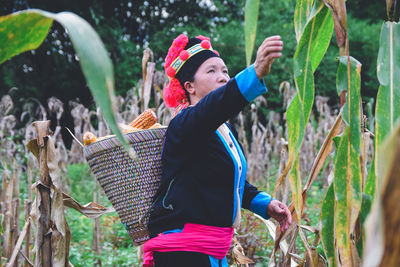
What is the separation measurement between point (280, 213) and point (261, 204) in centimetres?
12

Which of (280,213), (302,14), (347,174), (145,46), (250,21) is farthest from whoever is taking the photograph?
(145,46)

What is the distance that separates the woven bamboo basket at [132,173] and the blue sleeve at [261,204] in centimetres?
43

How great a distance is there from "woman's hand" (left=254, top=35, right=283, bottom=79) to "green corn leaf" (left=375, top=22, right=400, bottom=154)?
309 millimetres

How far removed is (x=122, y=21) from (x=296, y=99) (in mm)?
12345

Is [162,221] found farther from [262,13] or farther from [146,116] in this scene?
[262,13]

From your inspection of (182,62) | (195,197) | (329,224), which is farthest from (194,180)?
(329,224)

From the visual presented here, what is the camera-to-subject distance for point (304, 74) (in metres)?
1.14

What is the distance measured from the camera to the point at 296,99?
3.93 feet

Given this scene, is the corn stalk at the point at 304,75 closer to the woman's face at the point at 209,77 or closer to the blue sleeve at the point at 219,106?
the blue sleeve at the point at 219,106

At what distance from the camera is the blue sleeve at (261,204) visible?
1887mm

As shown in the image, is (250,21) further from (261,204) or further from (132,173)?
(261,204)

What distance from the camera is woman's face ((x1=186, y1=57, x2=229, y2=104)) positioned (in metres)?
1.85

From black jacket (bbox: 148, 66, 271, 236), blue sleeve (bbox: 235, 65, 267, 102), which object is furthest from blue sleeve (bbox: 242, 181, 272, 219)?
blue sleeve (bbox: 235, 65, 267, 102)

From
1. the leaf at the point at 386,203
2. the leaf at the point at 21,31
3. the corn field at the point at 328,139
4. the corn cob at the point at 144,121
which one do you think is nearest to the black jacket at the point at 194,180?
the corn cob at the point at 144,121
